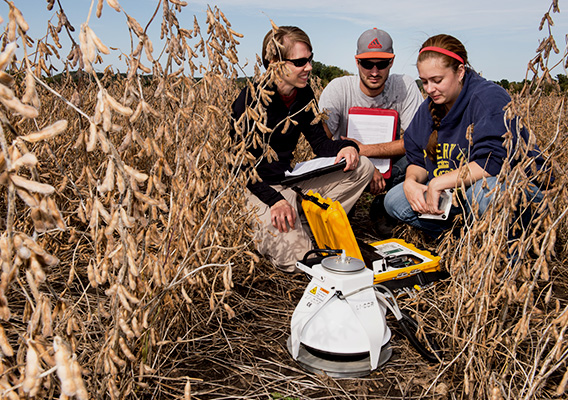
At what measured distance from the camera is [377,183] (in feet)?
11.5

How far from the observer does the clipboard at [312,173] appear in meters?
3.00

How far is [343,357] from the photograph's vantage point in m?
1.89

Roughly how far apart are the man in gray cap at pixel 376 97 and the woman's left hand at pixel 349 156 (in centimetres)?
42

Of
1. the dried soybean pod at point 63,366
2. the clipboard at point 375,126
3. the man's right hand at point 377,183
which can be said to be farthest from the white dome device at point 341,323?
the clipboard at point 375,126

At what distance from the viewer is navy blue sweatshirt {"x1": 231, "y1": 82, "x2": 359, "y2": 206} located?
284cm

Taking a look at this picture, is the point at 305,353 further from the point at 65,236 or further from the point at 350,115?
the point at 350,115

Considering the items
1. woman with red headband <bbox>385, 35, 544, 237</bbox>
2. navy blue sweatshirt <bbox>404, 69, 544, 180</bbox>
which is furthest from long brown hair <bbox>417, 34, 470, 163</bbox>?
navy blue sweatshirt <bbox>404, 69, 544, 180</bbox>

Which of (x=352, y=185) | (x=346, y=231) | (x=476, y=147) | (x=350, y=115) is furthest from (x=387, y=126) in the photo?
(x=346, y=231)

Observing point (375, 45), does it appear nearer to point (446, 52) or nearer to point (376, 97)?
point (376, 97)

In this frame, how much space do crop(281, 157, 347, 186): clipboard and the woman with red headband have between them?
461mm

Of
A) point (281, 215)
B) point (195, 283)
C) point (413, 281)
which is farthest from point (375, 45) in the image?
point (195, 283)

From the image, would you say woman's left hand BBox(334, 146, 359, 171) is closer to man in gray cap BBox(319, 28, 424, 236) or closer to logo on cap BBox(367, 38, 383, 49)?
man in gray cap BBox(319, 28, 424, 236)

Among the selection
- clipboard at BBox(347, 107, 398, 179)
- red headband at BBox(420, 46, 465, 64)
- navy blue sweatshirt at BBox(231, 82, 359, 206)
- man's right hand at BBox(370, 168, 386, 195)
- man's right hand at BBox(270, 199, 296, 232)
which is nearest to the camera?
red headband at BBox(420, 46, 465, 64)

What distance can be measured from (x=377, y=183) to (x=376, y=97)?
83 cm
